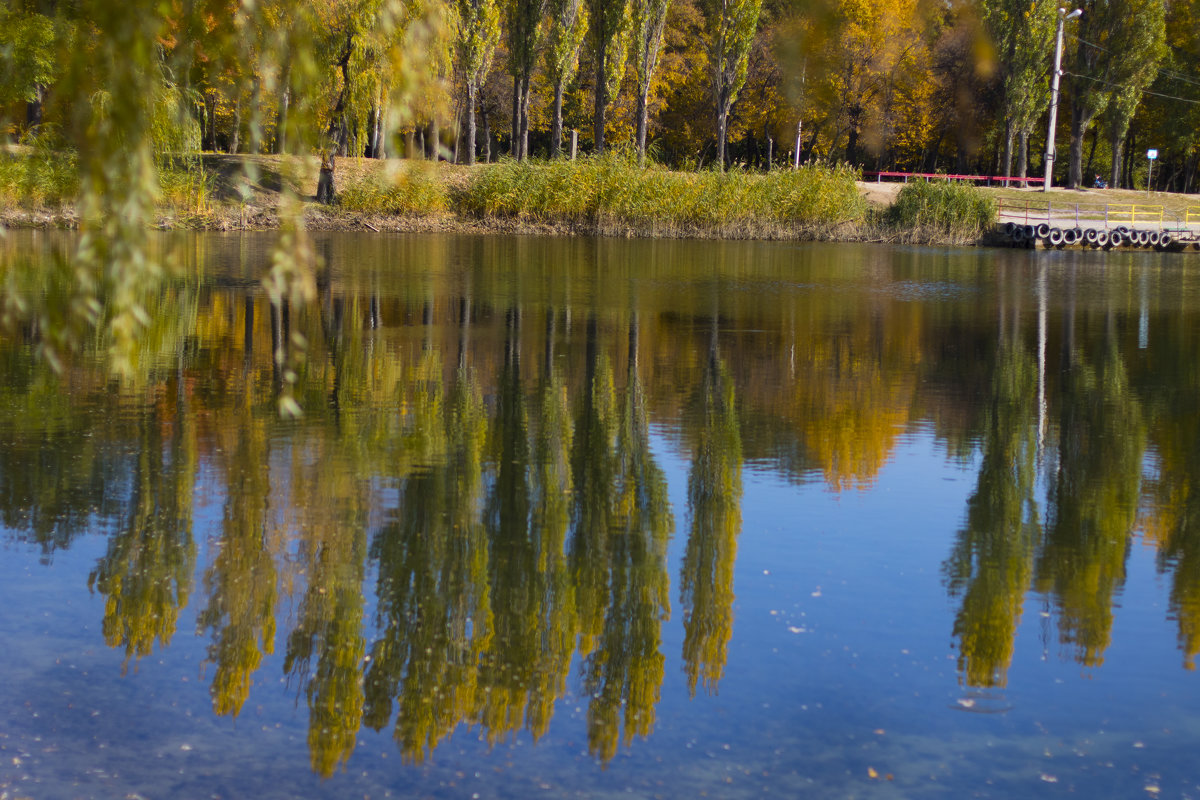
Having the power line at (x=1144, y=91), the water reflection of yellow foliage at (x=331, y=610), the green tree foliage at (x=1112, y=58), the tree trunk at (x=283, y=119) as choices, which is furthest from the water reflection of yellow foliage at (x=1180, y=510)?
the power line at (x=1144, y=91)

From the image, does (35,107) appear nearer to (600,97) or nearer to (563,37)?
(563,37)

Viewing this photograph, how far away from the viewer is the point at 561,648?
602cm

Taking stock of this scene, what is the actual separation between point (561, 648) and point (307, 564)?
5.69 ft

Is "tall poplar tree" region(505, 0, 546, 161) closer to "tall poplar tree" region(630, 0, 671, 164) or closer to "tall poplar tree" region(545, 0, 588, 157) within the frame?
"tall poplar tree" region(545, 0, 588, 157)

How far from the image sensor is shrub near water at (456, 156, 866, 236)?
44312mm

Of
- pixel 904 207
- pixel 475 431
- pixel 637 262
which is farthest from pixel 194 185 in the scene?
pixel 475 431

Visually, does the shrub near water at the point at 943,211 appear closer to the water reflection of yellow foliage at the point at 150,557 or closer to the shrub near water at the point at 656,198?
the shrub near water at the point at 656,198

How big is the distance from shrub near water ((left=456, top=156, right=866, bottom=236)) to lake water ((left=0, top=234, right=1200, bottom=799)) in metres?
29.6

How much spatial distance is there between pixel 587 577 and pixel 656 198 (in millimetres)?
38279

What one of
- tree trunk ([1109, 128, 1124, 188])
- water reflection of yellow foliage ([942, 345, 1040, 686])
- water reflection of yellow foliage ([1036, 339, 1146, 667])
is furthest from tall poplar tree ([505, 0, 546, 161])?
water reflection of yellow foliage ([942, 345, 1040, 686])

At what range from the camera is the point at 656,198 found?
4438 cm

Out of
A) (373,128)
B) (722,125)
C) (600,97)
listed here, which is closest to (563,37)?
(600,97)

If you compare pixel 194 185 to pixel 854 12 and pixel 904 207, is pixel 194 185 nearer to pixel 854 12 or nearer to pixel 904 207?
pixel 904 207

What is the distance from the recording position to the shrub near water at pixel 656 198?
44312mm
